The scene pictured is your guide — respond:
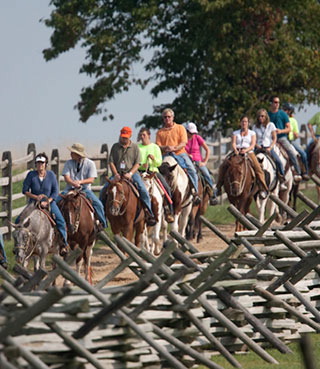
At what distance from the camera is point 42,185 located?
1920cm

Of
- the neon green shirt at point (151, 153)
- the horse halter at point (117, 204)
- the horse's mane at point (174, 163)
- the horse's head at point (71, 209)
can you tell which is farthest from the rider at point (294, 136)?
the horse's head at point (71, 209)

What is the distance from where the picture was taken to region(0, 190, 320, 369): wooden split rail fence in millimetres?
9914

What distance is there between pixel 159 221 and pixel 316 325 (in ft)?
33.7

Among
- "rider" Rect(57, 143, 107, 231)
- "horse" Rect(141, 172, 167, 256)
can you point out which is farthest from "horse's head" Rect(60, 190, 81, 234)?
"horse" Rect(141, 172, 167, 256)

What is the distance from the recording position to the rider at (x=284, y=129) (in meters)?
30.7

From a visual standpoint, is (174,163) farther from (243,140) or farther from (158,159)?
(243,140)

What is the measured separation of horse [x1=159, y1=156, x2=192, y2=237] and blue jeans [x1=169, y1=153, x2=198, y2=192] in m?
0.08

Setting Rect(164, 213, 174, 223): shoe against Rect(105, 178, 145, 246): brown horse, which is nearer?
Rect(105, 178, 145, 246): brown horse

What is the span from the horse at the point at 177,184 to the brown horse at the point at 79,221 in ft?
15.8

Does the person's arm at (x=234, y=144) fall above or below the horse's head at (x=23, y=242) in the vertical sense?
above

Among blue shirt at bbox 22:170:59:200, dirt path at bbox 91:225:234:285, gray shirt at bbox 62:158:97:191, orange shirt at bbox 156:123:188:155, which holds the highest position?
orange shirt at bbox 156:123:188:155

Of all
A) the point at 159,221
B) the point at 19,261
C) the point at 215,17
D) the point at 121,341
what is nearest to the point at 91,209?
the point at 19,261

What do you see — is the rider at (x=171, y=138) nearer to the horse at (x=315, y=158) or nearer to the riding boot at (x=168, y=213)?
the riding boot at (x=168, y=213)

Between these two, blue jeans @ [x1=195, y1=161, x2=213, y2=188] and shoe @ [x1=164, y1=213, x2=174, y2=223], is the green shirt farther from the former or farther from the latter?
shoe @ [x1=164, y1=213, x2=174, y2=223]
